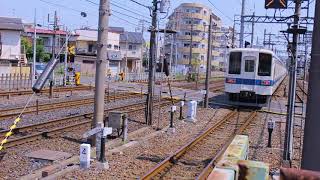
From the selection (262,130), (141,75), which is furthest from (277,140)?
(141,75)

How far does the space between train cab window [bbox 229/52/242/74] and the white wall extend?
2666 centimetres

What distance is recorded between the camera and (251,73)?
21234 mm

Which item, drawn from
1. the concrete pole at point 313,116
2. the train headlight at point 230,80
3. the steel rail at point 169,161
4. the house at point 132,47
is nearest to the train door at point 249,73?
the train headlight at point 230,80

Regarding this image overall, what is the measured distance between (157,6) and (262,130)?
16.8ft

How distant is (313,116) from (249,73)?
58.3 ft

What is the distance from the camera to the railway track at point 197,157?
795 centimetres

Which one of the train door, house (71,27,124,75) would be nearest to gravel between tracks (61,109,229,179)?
the train door

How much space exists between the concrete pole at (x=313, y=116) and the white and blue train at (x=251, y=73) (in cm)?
1751

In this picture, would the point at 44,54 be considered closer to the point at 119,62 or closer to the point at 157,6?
the point at 119,62

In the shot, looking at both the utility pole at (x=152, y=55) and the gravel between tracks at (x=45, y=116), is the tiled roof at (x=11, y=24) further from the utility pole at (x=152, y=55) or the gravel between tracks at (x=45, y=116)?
the utility pole at (x=152, y=55)

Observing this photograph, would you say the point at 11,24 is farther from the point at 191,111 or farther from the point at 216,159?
the point at 216,159

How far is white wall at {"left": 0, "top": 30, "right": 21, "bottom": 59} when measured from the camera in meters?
42.0

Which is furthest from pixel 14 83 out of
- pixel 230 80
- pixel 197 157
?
pixel 197 157

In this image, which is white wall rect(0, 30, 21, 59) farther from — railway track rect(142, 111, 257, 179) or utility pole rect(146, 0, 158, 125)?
railway track rect(142, 111, 257, 179)
